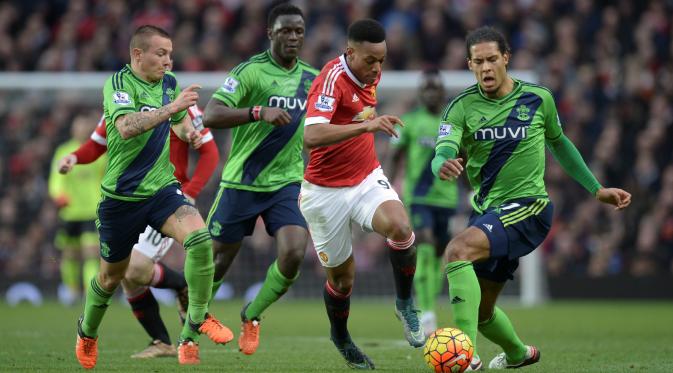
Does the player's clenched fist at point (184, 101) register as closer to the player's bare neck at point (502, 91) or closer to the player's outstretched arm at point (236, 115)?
the player's outstretched arm at point (236, 115)

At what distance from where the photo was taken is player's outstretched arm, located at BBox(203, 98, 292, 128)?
856cm

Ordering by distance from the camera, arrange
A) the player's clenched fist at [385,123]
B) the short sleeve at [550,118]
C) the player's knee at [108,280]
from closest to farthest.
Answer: the player's clenched fist at [385,123] → the short sleeve at [550,118] → the player's knee at [108,280]

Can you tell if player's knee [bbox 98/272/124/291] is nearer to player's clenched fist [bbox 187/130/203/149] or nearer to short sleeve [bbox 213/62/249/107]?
player's clenched fist [bbox 187/130/203/149]

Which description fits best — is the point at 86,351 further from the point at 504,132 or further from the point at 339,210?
the point at 504,132

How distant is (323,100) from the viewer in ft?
27.6

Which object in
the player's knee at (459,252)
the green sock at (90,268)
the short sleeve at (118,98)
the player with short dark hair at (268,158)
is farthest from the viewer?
the green sock at (90,268)

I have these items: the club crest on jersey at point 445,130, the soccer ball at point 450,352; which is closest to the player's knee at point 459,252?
the soccer ball at point 450,352

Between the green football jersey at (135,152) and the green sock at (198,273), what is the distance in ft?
1.67

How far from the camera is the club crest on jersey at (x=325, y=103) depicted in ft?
27.4

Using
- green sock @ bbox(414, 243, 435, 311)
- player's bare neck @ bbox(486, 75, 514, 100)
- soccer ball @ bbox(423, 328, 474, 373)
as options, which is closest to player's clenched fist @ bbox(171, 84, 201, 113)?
player's bare neck @ bbox(486, 75, 514, 100)

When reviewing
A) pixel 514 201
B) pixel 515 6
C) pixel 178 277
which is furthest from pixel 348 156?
pixel 515 6

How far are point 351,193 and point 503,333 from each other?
5.04ft

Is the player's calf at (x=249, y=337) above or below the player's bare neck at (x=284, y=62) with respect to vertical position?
below

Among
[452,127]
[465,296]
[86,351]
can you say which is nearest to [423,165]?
[452,127]
